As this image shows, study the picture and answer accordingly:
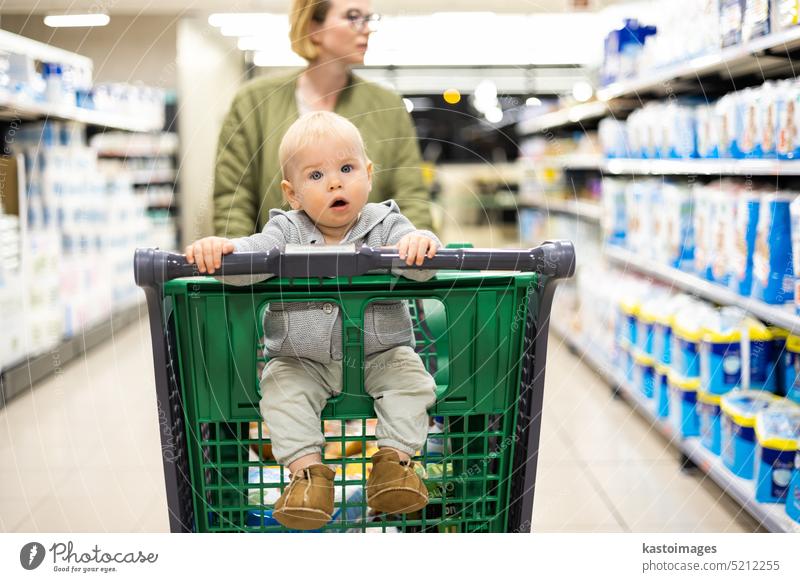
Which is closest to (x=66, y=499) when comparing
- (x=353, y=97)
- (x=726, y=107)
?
(x=353, y=97)

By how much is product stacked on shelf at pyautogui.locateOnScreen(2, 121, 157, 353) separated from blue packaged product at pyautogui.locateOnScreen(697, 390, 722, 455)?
2896 millimetres

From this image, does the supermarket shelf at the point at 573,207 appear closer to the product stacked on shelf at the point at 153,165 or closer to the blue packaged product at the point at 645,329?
the blue packaged product at the point at 645,329

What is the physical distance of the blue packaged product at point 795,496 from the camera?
202 centimetres

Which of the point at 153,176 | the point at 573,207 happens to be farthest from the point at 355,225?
the point at 153,176

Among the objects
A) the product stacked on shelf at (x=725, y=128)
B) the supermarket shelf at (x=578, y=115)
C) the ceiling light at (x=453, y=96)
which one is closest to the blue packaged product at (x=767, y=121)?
the product stacked on shelf at (x=725, y=128)

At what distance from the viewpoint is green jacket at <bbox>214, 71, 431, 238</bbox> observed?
5.45ft

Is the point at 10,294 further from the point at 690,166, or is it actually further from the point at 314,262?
the point at 314,262

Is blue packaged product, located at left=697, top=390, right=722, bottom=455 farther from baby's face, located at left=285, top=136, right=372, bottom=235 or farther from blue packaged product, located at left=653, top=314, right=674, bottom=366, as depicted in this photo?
baby's face, located at left=285, top=136, right=372, bottom=235

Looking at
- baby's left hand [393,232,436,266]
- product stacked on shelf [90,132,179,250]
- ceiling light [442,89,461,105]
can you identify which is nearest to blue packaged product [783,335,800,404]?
ceiling light [442,89,461,105]

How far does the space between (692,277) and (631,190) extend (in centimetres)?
96

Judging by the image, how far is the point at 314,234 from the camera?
1.27 m

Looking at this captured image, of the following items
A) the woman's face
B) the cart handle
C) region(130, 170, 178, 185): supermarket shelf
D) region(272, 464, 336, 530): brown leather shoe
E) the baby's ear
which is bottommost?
region(272, 464, 336, 530): brown leather shoe

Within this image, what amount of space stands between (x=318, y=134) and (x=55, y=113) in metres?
3.63

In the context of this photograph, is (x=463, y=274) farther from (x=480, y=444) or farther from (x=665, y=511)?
(x=665, y=511)
